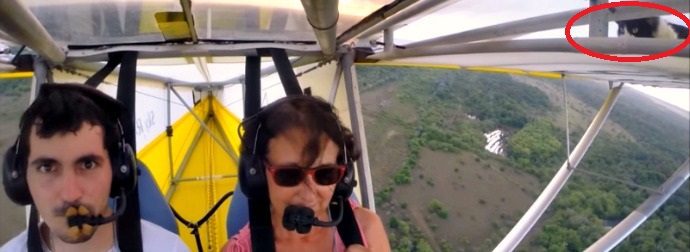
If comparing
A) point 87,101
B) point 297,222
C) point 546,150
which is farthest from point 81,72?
point 546,150

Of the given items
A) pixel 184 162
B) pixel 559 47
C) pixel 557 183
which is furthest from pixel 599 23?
pixel 184 162

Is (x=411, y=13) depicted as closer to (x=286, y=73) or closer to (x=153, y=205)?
(x=286, y=73)

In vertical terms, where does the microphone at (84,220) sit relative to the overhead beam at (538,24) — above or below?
below

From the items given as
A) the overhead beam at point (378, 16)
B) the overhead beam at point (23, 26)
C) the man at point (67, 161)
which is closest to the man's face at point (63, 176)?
the man at point (67, 161)

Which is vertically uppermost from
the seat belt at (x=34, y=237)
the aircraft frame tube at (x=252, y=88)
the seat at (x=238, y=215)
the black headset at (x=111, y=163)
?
the aircraft frame tube at (x=252, y=88)

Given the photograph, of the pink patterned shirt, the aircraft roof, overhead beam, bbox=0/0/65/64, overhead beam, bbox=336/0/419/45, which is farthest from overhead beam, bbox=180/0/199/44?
the pink patterned shirt

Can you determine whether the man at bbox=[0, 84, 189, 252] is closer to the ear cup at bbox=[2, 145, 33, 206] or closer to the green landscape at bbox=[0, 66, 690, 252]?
the ear cup at bbox=[2, 145, 33, 206]

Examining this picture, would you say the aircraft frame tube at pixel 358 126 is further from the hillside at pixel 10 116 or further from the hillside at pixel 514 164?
the hillside at pixel 10 116
